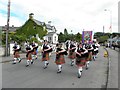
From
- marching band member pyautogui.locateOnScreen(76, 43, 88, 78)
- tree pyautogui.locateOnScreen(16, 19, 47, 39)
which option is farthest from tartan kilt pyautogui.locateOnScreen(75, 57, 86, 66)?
tree pyautogui.locateOnScreen(16, 19, 47, 39)

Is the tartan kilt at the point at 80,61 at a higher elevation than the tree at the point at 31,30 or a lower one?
lower

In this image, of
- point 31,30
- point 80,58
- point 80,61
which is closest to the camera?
point 80,61

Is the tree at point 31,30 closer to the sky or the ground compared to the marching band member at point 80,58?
closer to the sky

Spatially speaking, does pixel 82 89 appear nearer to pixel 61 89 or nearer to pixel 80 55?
pixel 61 89

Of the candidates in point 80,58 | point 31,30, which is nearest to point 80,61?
point 80,58

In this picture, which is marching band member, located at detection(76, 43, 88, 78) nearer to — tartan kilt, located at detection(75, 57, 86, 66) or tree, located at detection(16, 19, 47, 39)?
tartan kilt, located at detection(75, 57, 86, 66)

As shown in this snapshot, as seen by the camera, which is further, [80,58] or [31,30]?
[31,30]

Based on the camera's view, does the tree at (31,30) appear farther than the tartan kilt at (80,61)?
Yes

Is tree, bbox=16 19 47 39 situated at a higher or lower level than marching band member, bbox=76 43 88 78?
higher

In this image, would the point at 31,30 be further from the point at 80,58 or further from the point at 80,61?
the point at 80,61

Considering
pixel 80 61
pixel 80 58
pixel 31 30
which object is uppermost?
pixel 31 30

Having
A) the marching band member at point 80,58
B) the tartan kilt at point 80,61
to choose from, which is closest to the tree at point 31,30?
the marching band member at point 80,58

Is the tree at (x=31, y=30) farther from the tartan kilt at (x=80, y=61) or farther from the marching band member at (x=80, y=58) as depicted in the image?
the tartan kilt at (x=80, y=61)

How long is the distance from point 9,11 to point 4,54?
4.15 metres
